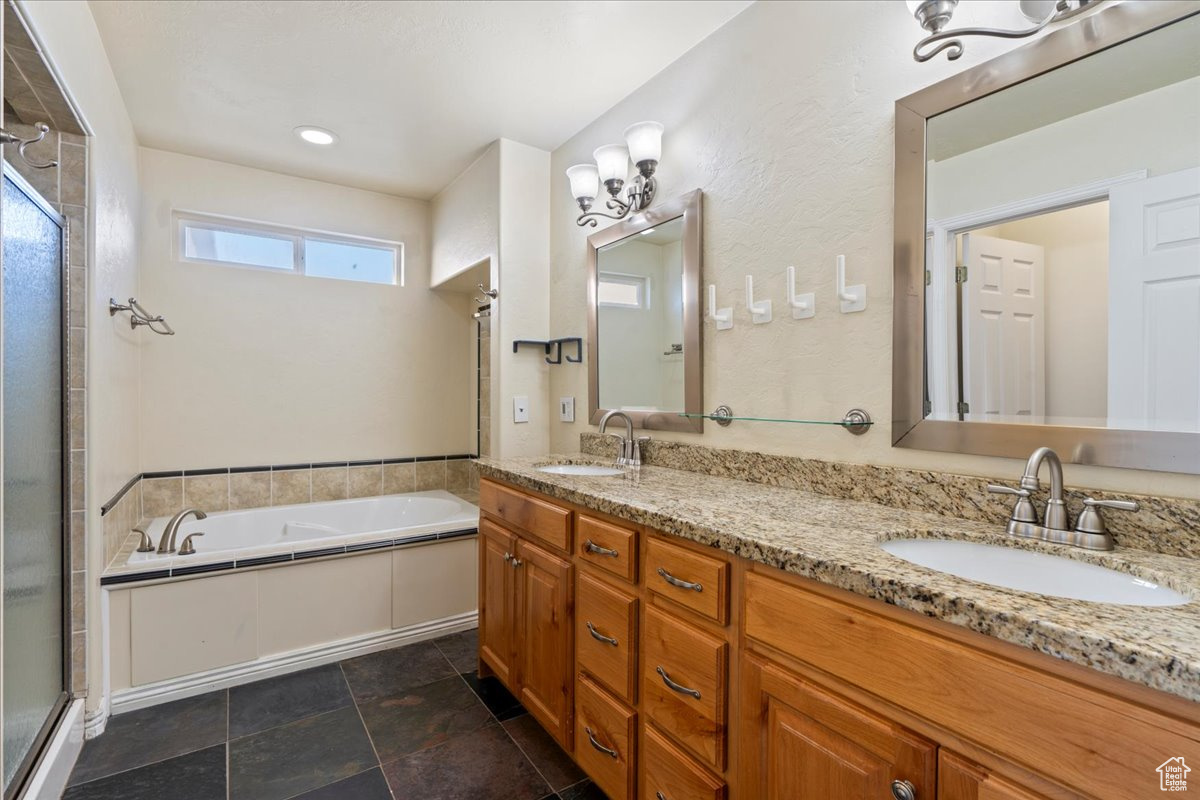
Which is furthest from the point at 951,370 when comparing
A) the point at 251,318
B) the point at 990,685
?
the point at 251,318

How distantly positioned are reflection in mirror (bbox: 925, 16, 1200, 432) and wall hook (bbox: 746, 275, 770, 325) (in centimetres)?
48

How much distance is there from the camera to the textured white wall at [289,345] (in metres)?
2.89

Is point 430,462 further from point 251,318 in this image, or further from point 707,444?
point 707,444

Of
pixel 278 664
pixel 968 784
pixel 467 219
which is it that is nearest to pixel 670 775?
pixel 968 784

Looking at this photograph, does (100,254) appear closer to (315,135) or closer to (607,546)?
(315,135)

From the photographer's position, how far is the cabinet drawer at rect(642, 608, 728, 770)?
3.73 feet

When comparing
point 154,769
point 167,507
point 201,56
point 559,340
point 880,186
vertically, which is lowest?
point 154,769

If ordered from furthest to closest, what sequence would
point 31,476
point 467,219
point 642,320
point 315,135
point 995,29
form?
point 467,219 < point 315,135 < point 642,320 < point 31,476 < point 995,29

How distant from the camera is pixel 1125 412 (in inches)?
41.0

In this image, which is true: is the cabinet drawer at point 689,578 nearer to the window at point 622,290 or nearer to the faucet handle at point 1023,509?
the faucet handle at point 1023,509

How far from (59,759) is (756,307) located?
8.18ft

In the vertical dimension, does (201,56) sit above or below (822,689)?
above

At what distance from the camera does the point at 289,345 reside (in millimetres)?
3207

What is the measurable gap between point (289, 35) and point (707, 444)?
6.74ft
